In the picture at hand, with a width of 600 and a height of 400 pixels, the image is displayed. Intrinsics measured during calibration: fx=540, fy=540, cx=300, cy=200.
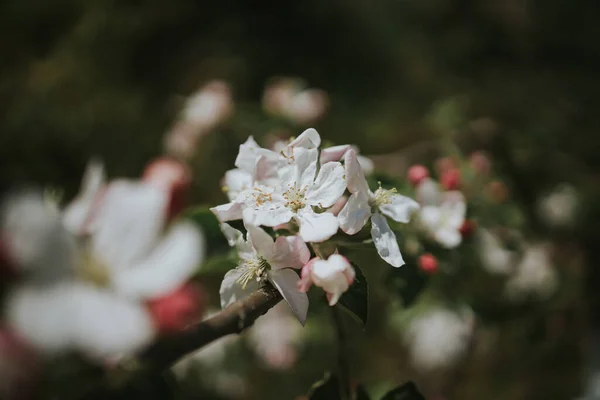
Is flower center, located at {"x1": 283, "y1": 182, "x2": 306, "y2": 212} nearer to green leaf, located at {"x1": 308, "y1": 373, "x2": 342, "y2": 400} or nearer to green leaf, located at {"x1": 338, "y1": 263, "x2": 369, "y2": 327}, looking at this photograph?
green leaf, located at {"x1": 338, "y1": 263, "x2": 369, "y2": 327}

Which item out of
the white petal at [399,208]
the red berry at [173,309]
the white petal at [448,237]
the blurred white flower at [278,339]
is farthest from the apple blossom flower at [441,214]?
the blurred white flower at [278,339]

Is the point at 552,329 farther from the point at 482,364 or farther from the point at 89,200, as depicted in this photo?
the point at 89,200

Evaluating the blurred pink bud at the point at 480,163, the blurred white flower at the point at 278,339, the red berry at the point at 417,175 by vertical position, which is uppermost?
the red berry at the point at 417,175

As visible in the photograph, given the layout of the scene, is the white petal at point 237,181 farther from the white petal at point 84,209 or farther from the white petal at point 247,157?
the white petal at point 84,209

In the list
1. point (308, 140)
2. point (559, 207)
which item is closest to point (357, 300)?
point (308, 140)

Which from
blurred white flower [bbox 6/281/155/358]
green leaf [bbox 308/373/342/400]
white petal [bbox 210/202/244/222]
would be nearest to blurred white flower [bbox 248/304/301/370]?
green leaf [bbox 308/373/342/400]

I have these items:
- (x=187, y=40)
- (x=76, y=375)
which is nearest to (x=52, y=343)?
(x=76, y=375)
